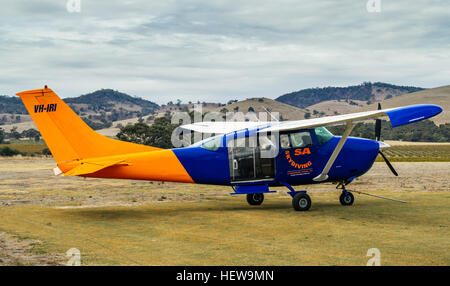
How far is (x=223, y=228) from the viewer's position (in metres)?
11.6

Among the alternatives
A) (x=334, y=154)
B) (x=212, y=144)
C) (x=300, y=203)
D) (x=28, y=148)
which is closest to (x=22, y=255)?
(x=212, y=144)

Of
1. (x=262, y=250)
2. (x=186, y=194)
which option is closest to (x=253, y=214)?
(x=262, y=250)

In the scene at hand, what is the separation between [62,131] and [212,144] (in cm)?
454

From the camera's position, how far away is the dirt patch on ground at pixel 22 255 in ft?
26.1

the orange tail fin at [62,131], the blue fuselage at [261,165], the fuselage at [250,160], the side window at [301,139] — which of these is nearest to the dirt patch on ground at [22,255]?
the orange tail fin at [62,131]

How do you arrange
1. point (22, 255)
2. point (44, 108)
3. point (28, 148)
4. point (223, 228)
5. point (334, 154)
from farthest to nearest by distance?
point (28, 148)
point (334, 154)
point (44, 108)
point (223, 228)
point (22, 255)

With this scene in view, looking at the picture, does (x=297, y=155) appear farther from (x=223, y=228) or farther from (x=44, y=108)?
(x=44, y=108)

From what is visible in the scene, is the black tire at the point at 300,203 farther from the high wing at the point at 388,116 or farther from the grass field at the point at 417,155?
the grass field at the point at 417,155

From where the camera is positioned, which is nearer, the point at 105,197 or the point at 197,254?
the point at 197,254

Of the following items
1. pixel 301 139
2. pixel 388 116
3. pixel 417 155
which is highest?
pixel 388 116

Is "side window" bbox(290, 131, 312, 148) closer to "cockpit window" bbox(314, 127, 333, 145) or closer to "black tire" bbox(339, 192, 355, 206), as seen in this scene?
"cockpit window" bbox(314, 127, 333, 145)

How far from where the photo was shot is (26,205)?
1566 centimetres
